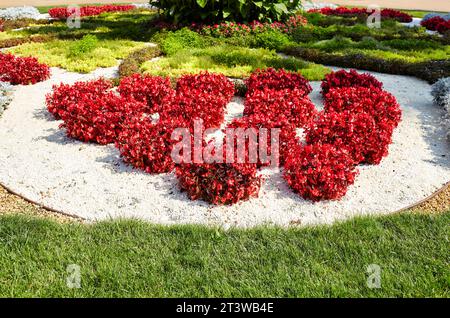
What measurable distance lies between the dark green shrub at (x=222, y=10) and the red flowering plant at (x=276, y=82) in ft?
21.7

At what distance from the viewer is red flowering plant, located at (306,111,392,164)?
23.4ft

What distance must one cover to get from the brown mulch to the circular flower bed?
1054 millimetres

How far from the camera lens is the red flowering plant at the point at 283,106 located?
8.12 m

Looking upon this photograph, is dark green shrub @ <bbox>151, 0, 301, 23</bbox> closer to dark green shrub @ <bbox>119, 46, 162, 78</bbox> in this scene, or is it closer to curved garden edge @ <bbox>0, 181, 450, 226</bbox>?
dark green shrub @ <bbox>119, 46, 162, 78</bbox>

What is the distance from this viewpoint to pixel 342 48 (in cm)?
1501

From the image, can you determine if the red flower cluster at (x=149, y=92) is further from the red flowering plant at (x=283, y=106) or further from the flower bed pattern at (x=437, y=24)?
the flower bed pattern at (x=437, y=24)

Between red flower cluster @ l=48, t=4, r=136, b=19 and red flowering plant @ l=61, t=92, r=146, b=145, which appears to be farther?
red flower cluster @ l=48, t=4, r=136, b=19

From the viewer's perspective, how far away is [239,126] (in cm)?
731

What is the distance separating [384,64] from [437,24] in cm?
1055

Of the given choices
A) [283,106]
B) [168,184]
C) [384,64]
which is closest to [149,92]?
[283,106]

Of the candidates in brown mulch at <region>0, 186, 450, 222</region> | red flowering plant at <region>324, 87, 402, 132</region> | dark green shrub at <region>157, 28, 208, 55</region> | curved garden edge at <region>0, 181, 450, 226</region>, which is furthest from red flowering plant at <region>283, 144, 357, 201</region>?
dark green shrub at <region>157, 28, 208, 55</region>

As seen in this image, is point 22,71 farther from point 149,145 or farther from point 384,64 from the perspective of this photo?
point 384,64

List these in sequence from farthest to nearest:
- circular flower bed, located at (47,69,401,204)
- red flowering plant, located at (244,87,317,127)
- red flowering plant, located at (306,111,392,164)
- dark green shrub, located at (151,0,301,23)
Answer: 1. dark green shrub, located at (151,0,301,23)
2. red flowering plant, located at (244,87,317,127)
3. red flowering plant, located at (306,111,392,164)
4. circular flower bed, located at (47,69,401,204)

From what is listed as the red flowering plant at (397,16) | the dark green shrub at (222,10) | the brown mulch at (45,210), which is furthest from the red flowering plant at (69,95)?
the red flowering plant at (397,16)
